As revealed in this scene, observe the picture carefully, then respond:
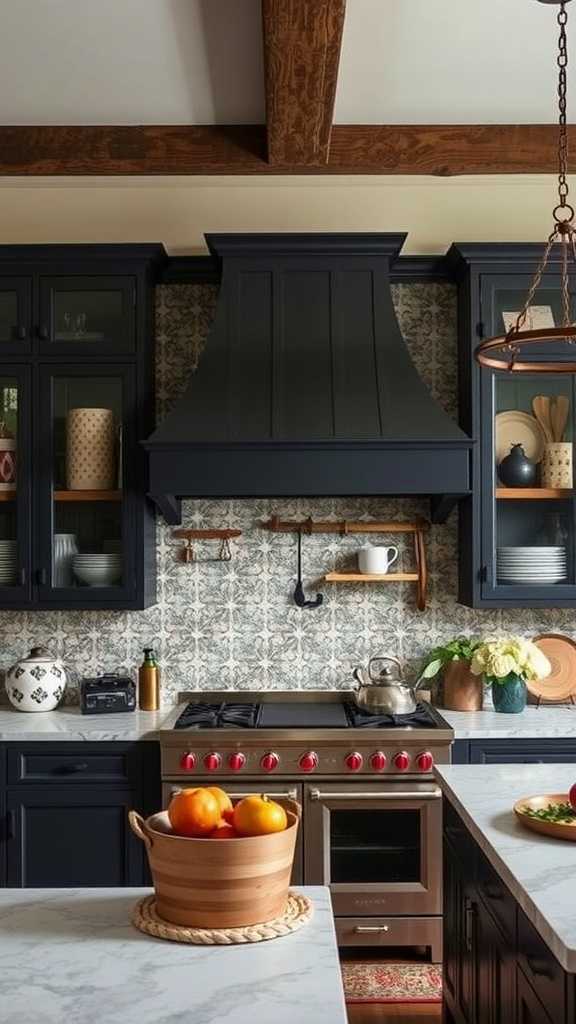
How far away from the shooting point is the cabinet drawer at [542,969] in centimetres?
171

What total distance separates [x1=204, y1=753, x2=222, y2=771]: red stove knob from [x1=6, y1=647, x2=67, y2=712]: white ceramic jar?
0.79 meters

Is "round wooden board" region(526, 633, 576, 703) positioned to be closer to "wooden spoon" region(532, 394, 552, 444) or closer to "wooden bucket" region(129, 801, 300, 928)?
"wooden spoon" region(532, 394, 552, 444)

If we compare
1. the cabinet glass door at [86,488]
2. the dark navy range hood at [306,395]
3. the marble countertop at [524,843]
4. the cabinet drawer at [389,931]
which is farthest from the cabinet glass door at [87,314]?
the cabinet drawer at [389,931]

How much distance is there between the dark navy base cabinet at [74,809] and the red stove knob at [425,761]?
95cm

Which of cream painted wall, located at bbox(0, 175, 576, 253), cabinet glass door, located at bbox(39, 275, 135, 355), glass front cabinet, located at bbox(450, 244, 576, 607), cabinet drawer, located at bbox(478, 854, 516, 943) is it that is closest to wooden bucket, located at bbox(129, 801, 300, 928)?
cabinet drawer, located at bbox(478, 854, 516, 943)

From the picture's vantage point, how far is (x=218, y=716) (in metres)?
3.88

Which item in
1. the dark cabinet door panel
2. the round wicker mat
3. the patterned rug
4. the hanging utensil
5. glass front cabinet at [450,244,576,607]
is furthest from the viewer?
the hanging utensil

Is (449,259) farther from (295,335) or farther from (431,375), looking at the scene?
(295,335)

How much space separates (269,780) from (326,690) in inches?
27.1

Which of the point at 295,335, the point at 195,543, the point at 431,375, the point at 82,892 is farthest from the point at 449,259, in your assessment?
the point at 82,892

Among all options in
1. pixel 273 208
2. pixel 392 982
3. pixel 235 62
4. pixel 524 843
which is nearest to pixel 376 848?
pixel 392 982

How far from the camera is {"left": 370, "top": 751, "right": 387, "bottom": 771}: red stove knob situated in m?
3.64

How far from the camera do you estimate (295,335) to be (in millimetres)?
4012

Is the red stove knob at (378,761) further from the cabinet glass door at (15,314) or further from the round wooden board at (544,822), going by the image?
the cabinet glass door at (15,314)
